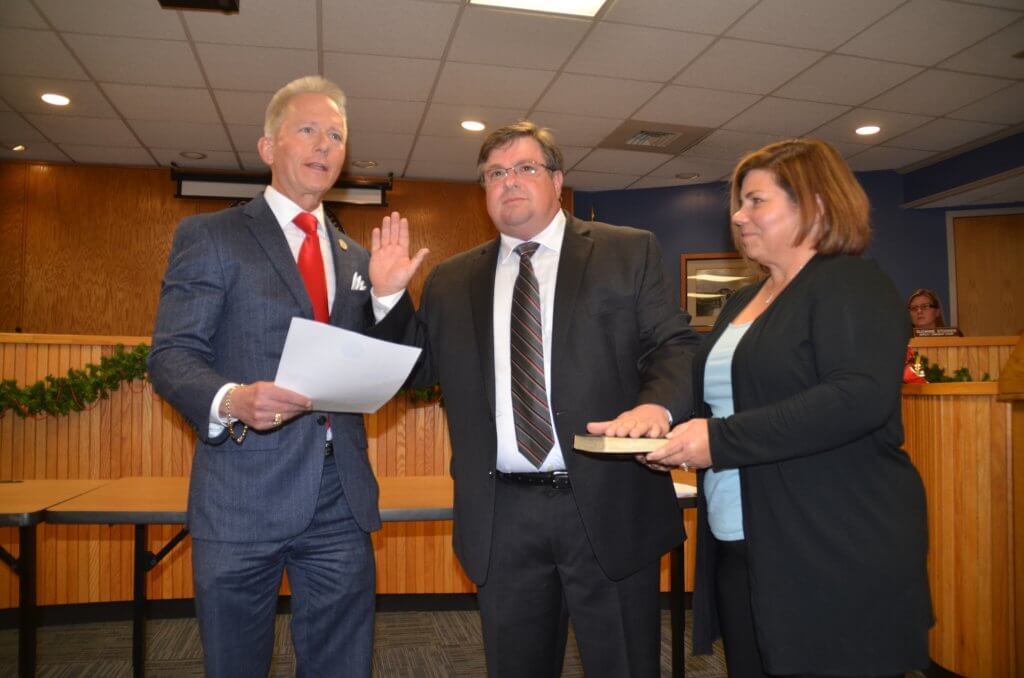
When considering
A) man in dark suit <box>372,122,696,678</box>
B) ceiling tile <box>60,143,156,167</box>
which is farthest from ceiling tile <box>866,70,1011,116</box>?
ceiling tile <box>60,143,156,167</box>

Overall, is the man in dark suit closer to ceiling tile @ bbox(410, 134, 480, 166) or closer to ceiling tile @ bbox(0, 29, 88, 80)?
ceiling tile @ bbox(0, 29, 88, 80)

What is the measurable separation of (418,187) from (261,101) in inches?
108

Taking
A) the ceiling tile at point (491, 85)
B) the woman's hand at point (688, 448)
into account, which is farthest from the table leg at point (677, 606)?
the ceiling tile at point (491, 85)

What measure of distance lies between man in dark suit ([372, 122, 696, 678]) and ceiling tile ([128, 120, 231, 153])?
17.3ft

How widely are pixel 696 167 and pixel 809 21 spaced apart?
323 centimetres

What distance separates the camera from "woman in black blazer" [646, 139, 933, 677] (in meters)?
1.32

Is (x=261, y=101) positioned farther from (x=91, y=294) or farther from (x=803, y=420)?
(x=803, y=420)

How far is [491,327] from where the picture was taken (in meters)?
1.85

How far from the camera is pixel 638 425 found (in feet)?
5.02

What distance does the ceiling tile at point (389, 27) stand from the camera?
13.8ft

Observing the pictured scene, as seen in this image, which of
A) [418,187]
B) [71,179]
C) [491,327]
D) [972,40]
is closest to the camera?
[491,327]

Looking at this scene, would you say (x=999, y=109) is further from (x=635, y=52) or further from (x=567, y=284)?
(x=567, y=284)

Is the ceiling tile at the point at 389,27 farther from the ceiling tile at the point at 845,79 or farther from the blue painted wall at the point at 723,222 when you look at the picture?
the blue painted wall at the point at 723,222

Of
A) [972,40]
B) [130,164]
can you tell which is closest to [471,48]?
[972,40]
